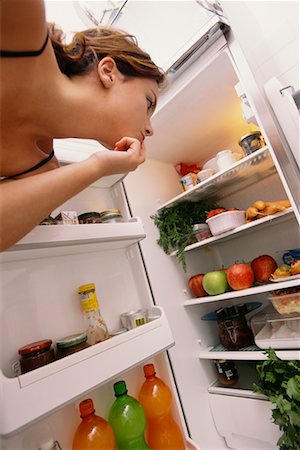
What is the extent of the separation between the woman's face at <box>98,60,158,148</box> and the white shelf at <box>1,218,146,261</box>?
228 mm

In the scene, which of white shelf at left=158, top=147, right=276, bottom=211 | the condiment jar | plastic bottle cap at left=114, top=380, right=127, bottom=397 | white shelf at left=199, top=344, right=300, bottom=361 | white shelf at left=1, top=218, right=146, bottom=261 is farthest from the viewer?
the condiment jar

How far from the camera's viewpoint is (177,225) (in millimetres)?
1170

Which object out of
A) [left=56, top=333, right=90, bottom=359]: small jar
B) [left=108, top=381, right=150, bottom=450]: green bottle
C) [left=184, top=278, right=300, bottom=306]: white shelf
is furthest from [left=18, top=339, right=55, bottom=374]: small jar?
[left=184, top=278, right=300, bottom=306]: white shelf

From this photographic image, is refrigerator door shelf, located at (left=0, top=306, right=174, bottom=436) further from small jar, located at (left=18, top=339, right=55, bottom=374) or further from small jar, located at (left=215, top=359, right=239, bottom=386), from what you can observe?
small jar, located at (left=215, top=359, right=239, bottom=386)

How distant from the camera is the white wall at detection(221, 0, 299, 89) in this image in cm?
99

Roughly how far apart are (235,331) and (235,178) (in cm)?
64

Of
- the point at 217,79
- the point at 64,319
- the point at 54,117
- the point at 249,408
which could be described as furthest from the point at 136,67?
the point at 249,408

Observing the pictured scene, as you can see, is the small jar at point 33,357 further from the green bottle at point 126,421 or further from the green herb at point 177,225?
the green herb at point 177,225

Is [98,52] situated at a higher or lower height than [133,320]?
higher

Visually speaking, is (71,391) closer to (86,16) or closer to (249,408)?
(249,408)

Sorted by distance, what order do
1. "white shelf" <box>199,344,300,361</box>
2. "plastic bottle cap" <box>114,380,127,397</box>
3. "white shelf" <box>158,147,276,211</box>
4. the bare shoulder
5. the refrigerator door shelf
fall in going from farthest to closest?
"white shelf" <box>158,147,276,211</box> → "white shelf" <box>199,344,300,361</box> → "plastic bottle cap" <box>114,380,127,397</box> → the refrigerator door shelf → the bare shoulder

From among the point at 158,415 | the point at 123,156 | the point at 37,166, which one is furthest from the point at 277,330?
the point at 37,166

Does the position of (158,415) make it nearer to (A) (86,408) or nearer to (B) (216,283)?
(A) (86,408)

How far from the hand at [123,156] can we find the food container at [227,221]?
479 mm
